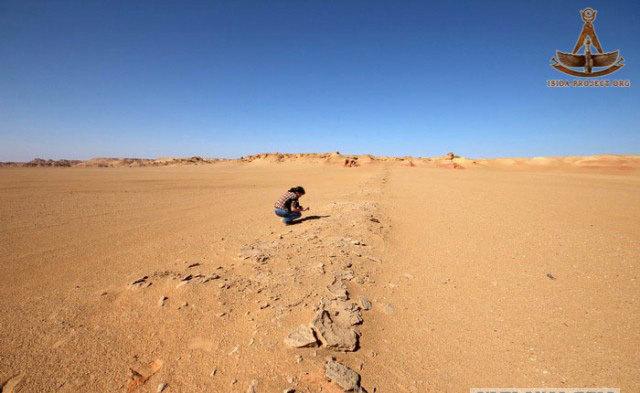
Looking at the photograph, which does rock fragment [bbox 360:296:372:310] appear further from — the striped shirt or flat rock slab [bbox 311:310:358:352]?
the striped shirt

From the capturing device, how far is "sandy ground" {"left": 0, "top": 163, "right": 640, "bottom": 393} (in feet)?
8.49

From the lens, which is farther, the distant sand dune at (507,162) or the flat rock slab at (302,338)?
the distant sand dune at (507,162)

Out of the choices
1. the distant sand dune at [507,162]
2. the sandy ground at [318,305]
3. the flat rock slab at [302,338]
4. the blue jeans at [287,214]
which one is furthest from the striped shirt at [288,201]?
the distant sand dune at [507,162]

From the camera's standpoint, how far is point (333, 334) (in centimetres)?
299

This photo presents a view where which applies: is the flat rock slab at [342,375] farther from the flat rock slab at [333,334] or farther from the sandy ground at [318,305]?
the flat rock slab at [333,334]

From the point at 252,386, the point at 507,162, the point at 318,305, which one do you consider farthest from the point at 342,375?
the point at 507,162

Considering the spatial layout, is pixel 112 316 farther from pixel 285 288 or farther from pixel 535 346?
pixel 535 346

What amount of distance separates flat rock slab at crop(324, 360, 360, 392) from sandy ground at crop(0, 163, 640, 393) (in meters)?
0.08

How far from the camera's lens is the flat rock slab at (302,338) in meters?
2.84

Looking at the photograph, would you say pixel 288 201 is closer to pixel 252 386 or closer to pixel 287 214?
pixel 287 214

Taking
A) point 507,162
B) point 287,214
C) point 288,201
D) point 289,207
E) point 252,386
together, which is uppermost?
point 507,162

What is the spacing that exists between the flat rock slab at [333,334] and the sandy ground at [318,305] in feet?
0.26

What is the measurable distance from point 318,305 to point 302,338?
648mm

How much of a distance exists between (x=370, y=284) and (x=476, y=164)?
55239mm
